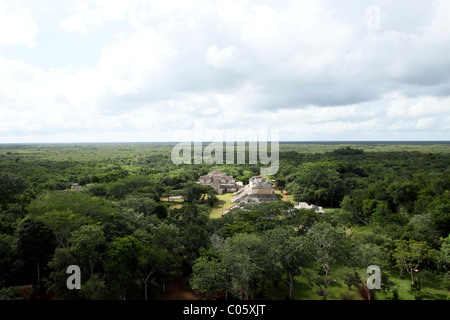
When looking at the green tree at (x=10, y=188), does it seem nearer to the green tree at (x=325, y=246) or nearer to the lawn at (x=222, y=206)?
the lawn at (x=222, y=206)

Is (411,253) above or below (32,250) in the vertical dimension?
below

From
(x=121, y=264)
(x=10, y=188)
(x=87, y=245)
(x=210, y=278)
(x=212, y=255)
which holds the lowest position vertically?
(x=210, y=278)

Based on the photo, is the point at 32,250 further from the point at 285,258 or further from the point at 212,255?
the point at 285,258

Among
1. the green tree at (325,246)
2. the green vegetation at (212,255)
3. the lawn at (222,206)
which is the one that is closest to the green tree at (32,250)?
the green vegetation at (212,255)

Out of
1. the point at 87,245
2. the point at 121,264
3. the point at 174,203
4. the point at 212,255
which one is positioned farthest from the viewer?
the point at 174,203

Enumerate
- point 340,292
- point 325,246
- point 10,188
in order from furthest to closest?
1. point 10,188
2. point 340,292
3. point 325,246

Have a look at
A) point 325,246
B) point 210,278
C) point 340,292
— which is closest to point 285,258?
point 325,246

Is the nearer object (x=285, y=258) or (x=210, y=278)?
(x=210, y=278)

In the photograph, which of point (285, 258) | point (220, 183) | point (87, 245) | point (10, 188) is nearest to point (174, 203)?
point (220, 183)

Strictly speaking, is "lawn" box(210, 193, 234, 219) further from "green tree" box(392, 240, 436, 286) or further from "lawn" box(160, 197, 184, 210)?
"green tree" box(392, 240, 436, 286)
